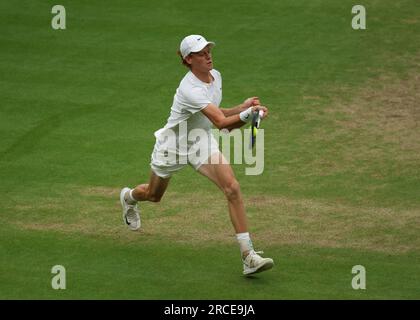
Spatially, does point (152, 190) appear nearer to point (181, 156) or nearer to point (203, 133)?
point (181, 156)

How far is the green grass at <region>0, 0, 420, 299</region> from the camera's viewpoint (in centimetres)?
1024

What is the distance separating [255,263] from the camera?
9.90 m

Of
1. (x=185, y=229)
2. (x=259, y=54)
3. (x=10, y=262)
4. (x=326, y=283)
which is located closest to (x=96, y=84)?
(x=259, y=54)

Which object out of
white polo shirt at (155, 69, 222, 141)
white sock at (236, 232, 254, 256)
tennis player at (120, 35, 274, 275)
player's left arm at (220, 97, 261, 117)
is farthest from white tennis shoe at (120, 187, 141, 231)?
white sock at (236, 232, 254, 256)

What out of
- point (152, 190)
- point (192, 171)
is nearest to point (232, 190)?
point (152, 190)

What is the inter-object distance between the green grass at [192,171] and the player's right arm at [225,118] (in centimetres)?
152

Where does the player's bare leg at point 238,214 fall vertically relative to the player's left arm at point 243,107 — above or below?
below

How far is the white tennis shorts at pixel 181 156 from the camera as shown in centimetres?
1040

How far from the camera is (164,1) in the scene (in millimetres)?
18516

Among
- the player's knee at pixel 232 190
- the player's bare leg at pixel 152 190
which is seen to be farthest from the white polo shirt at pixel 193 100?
the player's knee at pixel 232 190

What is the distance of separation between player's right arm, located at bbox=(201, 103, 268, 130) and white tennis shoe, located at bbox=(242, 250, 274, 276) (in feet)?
4.21

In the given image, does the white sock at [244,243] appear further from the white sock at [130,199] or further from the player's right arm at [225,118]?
the white sock at [130,199]

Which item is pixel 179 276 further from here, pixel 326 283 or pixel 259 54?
pixel 259 54

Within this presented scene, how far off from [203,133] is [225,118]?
572mm
